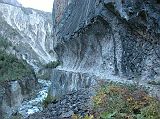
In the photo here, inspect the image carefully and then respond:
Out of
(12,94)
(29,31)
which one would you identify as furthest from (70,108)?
(29,31)

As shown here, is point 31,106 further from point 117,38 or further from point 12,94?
point 117,38

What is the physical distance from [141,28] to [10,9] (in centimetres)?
11135

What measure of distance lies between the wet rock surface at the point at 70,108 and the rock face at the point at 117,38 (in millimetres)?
4266

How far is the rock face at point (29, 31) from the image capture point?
106819mm

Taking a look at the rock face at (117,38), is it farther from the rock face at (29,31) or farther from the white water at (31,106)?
the rock face at (29,31)

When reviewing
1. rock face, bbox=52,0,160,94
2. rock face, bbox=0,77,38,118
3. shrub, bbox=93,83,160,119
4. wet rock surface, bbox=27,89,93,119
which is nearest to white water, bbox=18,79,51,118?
rock face, bbox=0,77,38,118

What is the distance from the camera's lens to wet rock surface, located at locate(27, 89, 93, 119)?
13.2 meters

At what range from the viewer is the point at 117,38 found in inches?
861

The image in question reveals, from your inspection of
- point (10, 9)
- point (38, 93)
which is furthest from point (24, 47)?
point (38, 93)

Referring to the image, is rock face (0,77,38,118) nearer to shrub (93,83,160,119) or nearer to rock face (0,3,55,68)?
shrub (93,83,160,119)

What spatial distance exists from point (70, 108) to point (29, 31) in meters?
115

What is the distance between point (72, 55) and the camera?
112 ft

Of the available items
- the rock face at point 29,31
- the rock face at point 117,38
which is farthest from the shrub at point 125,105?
the rock face at point 29,31

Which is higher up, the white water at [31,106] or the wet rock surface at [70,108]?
the wet rock surface at [70,108]
